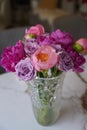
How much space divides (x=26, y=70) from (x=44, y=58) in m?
0.06

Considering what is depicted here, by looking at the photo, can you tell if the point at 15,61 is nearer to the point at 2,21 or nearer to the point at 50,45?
the point at 50,45

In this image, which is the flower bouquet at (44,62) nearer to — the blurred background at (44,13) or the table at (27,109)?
the table at (27,109)

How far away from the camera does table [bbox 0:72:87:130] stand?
90 centimetres

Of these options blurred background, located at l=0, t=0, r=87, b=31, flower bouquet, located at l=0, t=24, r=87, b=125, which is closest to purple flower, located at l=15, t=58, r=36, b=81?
flower bouquet, located at l=0, t=24, r=87, b=125

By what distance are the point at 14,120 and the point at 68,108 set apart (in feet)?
0.69

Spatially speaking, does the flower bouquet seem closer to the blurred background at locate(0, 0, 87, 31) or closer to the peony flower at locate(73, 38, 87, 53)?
the peony flower at locate(73, 38, 87, 53)

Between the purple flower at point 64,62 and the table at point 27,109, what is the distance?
250 mm

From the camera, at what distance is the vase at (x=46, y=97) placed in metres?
0.80

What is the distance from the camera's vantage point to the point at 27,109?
0.99 m

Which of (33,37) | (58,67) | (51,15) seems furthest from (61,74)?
(51,15)

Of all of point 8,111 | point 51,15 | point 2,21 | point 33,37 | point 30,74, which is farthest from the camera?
point 2,21

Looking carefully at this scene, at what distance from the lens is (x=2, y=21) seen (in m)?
3.39

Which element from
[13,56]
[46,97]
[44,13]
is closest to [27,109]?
[46,97]

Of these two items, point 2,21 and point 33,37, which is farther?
point 2,21
